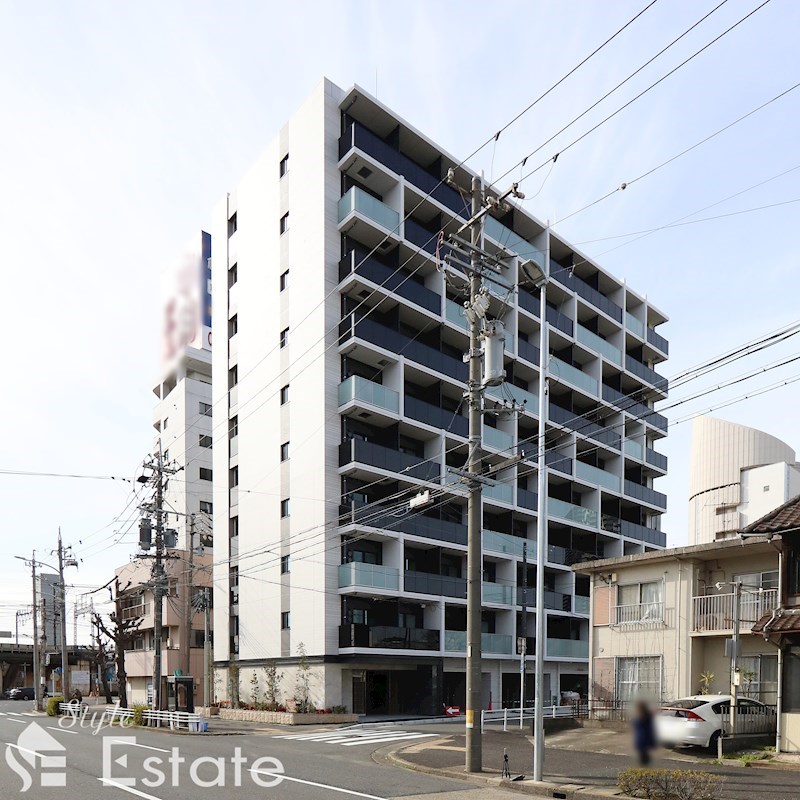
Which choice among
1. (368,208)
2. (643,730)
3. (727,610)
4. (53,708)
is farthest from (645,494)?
(643,730)

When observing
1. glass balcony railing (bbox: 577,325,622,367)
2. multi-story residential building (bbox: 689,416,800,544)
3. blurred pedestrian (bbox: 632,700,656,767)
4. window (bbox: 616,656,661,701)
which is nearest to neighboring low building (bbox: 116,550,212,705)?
glass balcony railing (bbox: 577,325,622,367)

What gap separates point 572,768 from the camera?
19.7 metres

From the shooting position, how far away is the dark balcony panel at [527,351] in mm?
54438

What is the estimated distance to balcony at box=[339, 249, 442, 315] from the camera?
44375mm

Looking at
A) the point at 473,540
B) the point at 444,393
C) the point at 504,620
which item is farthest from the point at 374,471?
the point at 473,540

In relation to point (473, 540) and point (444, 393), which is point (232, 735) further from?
point (444, 393)

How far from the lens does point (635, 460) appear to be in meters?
64.2

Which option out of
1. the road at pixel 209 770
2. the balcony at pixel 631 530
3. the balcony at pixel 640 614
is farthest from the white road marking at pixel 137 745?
the balcony at pixel 631 530

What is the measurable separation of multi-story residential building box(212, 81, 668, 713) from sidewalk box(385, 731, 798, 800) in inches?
664

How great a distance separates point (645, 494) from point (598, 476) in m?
8.14

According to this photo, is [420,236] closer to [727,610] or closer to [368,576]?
[368,576]

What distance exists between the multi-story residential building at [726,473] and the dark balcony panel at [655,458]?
11.0 meters

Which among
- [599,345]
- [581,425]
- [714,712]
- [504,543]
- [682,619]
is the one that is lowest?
[714,712]

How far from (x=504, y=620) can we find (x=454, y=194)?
2613 centimetres
